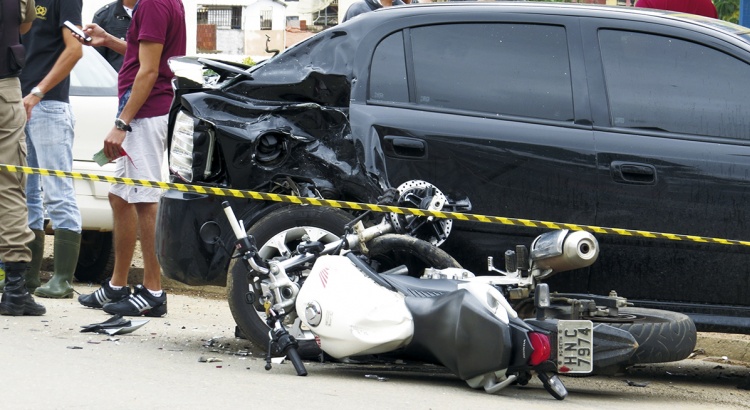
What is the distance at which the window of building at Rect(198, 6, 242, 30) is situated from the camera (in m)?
54.3

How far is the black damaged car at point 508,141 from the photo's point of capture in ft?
21.3

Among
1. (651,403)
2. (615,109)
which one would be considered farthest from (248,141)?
(651,403)

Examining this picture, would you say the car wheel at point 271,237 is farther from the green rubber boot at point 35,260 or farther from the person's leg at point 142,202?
the green rubber boot at point 35,260

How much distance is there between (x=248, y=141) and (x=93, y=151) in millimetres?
2995

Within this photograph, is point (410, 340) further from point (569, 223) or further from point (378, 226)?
point (569, 223)

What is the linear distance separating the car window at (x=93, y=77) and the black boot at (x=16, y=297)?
7.16ft

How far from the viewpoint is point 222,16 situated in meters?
55.0

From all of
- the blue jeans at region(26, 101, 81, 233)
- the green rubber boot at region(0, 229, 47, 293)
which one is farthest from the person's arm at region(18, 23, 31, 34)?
the green rubber boot at region(0, 229, 47, 293)

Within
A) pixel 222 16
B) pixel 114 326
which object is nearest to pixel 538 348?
pixel 114 326

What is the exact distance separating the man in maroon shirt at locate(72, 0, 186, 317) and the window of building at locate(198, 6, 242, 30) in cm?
4640

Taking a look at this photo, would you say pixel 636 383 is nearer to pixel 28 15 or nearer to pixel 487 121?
pixel 487 121

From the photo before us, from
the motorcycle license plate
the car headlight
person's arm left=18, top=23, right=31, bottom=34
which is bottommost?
the motorcycle license plate

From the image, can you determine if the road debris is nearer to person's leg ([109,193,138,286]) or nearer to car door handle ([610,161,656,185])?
car door handle ([610,161,656,185])

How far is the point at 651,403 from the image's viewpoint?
20.0ft
